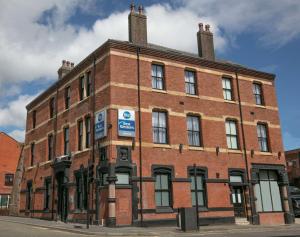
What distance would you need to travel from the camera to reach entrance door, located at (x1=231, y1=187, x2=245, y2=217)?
27172 mm

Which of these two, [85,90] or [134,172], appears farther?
[85,90]

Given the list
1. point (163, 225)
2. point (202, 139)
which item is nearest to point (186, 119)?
point (202, 139)

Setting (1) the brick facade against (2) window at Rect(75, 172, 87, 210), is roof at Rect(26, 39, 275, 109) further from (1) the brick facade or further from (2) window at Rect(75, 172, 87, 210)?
(1) the brick facade

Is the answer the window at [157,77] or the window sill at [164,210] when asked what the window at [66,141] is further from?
the window sill at [164,210]

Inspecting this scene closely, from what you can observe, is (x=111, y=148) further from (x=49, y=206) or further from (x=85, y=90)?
(x=49, y=206)

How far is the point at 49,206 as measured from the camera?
29328mm

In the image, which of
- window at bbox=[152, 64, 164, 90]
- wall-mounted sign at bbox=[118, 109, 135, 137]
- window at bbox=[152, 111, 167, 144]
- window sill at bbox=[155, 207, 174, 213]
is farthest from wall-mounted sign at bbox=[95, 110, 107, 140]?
window sill at bbox=[155, 207, 174, 213]

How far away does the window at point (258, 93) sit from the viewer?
30.3m

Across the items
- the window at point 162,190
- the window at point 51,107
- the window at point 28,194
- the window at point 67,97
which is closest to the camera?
the window at point 162,190

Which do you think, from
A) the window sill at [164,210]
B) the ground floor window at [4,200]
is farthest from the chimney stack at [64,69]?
the ground floor window at [4,200]

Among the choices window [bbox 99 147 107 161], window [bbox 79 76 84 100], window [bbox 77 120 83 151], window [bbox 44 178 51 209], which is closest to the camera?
window [bbox 99 147 107 161]

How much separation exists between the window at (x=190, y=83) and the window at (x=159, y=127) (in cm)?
306

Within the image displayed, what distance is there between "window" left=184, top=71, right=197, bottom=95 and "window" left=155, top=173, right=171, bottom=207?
21.3 ft

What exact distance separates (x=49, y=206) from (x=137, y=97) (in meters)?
11.8
